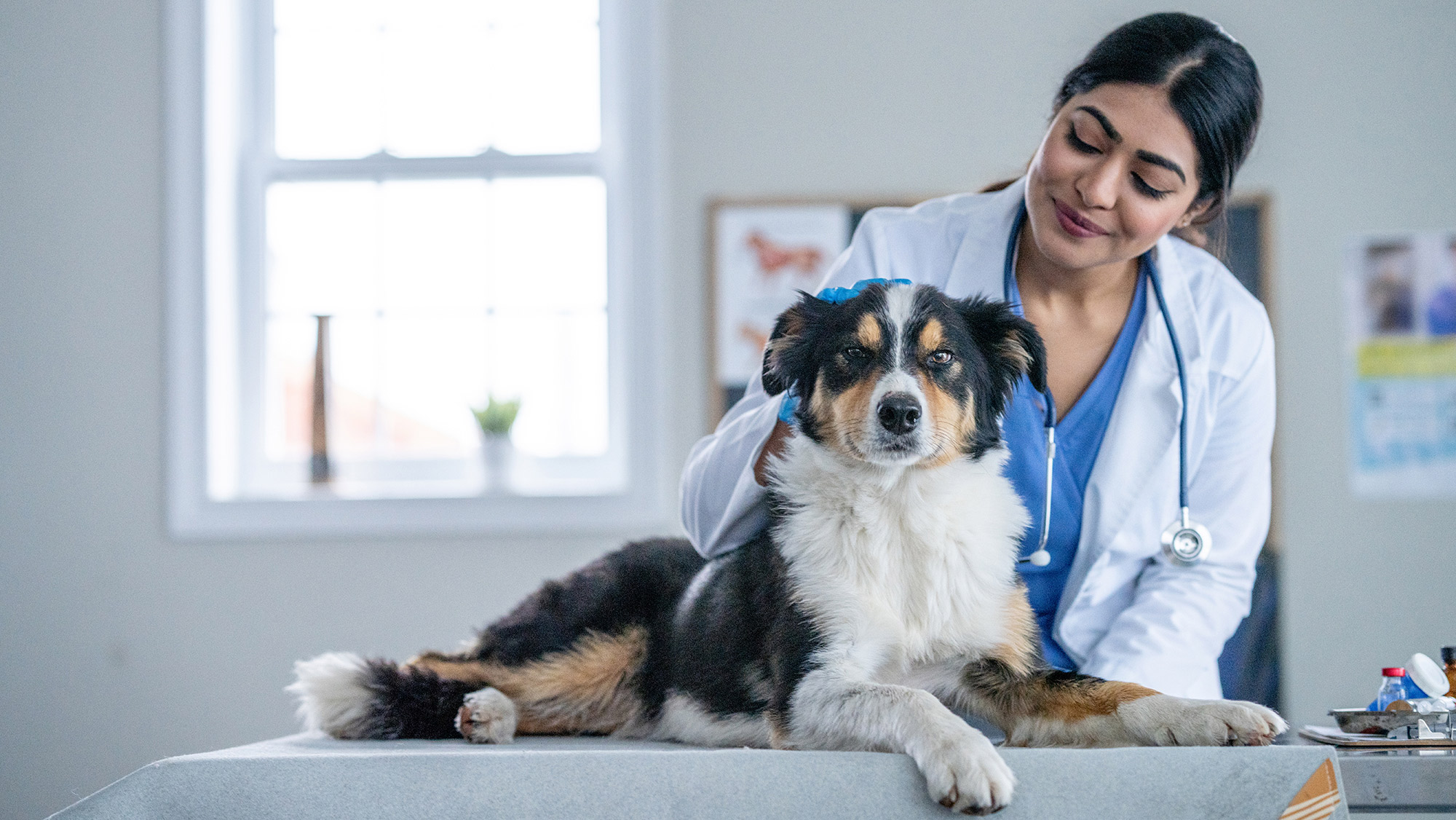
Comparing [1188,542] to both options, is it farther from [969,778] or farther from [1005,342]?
[969,778]

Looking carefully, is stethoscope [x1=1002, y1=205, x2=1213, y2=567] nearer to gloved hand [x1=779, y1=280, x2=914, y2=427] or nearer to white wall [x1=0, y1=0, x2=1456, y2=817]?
gloved hand [x1=779, y1=280, x2=914, y2=427]

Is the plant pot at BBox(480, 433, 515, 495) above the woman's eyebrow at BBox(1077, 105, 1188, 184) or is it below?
below

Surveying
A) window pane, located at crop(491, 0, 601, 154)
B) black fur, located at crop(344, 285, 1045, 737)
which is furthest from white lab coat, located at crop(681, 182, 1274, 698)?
window pane, located at crop(491, 0, 601, 154)

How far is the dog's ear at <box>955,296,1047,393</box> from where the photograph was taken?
1.54 meters

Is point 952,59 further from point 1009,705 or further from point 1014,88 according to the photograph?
point 1009,705

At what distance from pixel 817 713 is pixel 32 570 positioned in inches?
130

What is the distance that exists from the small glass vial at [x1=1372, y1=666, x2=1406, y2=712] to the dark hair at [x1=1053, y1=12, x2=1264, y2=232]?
788 mm

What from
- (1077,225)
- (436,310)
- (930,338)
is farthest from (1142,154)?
(436,310)

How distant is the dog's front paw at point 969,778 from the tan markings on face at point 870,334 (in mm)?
594

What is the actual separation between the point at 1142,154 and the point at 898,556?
0.73m

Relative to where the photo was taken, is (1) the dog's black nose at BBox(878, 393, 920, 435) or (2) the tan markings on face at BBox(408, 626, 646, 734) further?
(2) the tan markings on face at BBox(408, 626, 646, 734)

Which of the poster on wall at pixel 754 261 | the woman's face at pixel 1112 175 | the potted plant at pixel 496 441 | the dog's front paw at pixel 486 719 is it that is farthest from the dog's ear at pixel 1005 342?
the potted plant at pixel 496 441

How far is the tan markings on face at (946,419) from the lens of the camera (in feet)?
4.71

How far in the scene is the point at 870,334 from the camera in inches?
58.7
